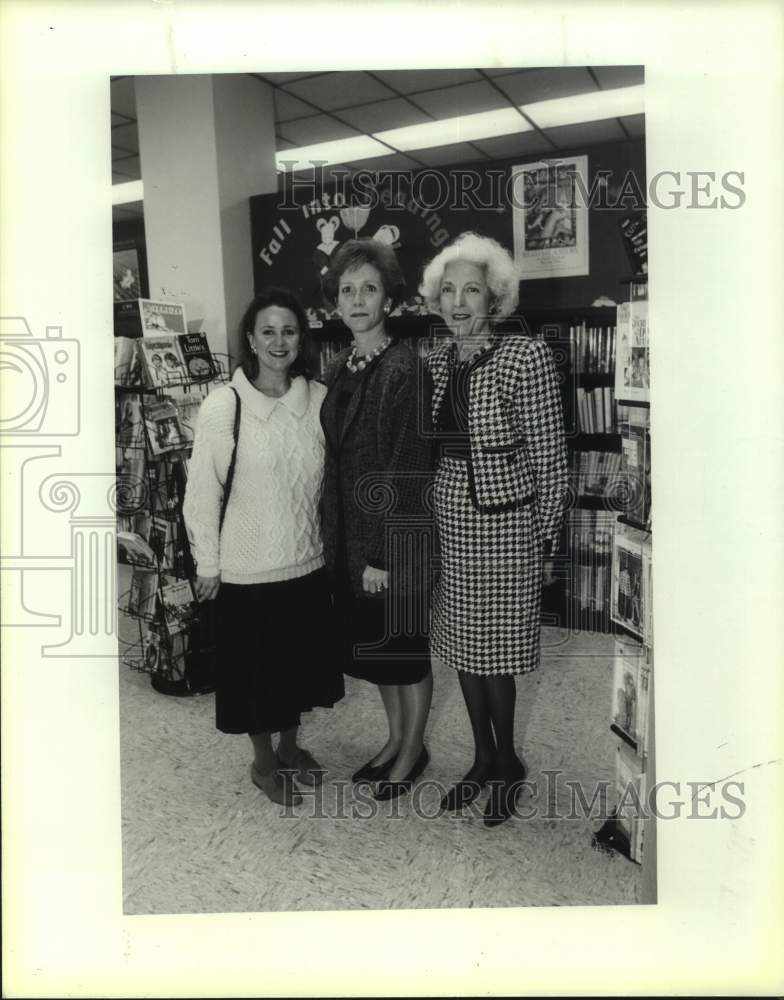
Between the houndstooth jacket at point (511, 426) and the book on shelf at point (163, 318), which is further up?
the book on shelf at point (163, 318)

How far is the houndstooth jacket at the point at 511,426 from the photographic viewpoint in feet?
5.01

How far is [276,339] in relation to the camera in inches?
60.5

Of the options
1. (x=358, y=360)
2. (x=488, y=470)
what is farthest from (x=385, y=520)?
(x=358, y=360)

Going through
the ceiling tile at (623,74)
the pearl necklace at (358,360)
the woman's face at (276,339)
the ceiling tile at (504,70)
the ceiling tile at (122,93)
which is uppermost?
the ceiling tile at (504,70)

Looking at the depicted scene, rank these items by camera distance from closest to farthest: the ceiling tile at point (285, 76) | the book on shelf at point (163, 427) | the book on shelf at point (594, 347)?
the ceiling tile at point (285, 76) → the book on shelf at point (163, 427) → the book on shelf at point (594, 347)

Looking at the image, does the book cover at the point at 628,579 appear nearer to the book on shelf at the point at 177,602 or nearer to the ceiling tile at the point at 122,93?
the book on shelf at the point at 177,602

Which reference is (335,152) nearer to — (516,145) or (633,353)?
(516,145)

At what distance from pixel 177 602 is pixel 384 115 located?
1289 millimetres

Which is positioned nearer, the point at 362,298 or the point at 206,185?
the point at 362,298

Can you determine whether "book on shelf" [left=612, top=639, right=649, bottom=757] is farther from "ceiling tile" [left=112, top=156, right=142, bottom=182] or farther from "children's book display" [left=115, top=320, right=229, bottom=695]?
"ceiling tile" [left=112, top=156, right=142, bottom=182]

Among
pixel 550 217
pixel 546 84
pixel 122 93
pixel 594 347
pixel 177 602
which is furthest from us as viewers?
pixel 594 347

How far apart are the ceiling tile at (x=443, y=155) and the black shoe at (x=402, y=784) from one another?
4.37ft

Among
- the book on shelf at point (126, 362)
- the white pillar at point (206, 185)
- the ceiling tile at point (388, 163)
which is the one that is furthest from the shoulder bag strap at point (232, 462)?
the ceiling tile at point (388, 163)

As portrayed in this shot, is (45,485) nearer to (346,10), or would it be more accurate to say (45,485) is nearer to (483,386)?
(483,386)
